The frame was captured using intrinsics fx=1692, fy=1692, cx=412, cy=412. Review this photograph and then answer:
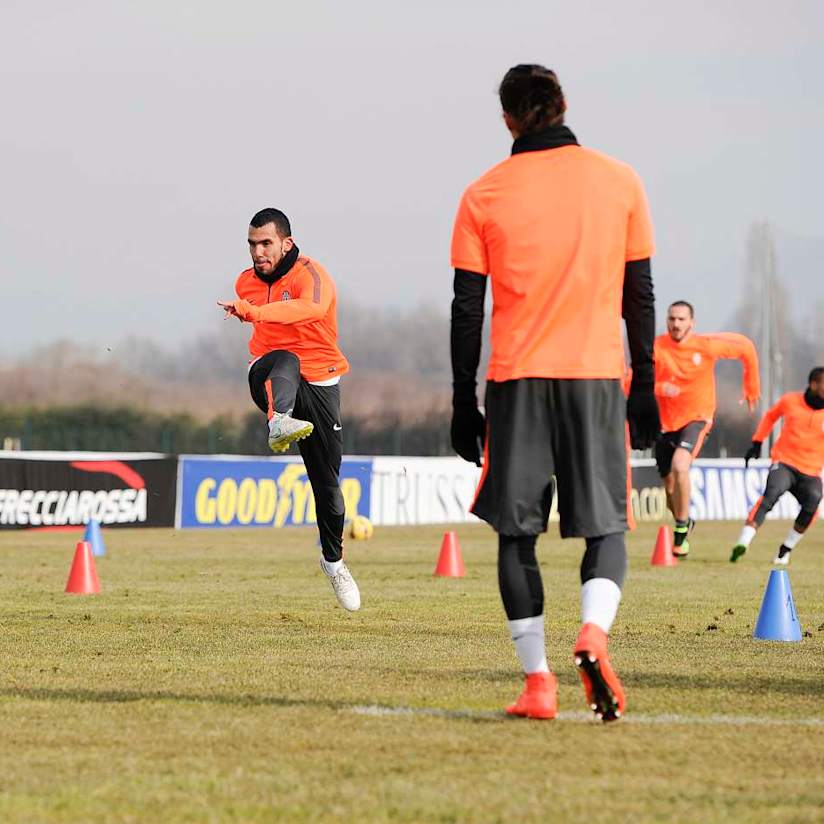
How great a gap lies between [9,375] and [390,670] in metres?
27.6

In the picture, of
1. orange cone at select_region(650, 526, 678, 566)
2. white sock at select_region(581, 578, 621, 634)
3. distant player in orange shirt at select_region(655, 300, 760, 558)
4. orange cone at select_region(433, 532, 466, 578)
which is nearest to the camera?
white sock at select_region(581, 578, 621, 634)

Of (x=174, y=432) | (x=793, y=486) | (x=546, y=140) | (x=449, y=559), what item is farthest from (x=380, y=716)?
(x=174, y=432)

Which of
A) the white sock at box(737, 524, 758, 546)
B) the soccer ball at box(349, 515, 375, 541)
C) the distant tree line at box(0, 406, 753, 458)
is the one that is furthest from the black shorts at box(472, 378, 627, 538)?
the distant tree line at box(0, 406, 753, 458)

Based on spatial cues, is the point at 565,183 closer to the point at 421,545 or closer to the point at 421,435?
the point at 421,545

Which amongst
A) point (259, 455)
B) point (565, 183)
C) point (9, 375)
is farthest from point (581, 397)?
point (9, 375)

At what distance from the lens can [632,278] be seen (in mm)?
5906

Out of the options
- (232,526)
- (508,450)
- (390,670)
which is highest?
(508,450)

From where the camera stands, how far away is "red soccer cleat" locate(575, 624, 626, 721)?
5473mm

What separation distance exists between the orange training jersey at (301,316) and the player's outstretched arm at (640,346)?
3.68 m

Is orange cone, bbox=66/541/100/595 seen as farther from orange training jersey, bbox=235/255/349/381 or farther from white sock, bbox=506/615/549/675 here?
white sock, bbox=506/615/549/675

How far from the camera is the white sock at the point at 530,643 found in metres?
5.77

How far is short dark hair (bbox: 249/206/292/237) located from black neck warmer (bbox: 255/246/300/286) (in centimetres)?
12

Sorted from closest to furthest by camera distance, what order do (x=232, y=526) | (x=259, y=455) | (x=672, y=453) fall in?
(x=672, y=453), (x=232, y=526), (x=259, y=455)

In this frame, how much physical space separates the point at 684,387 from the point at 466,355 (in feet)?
40.5
